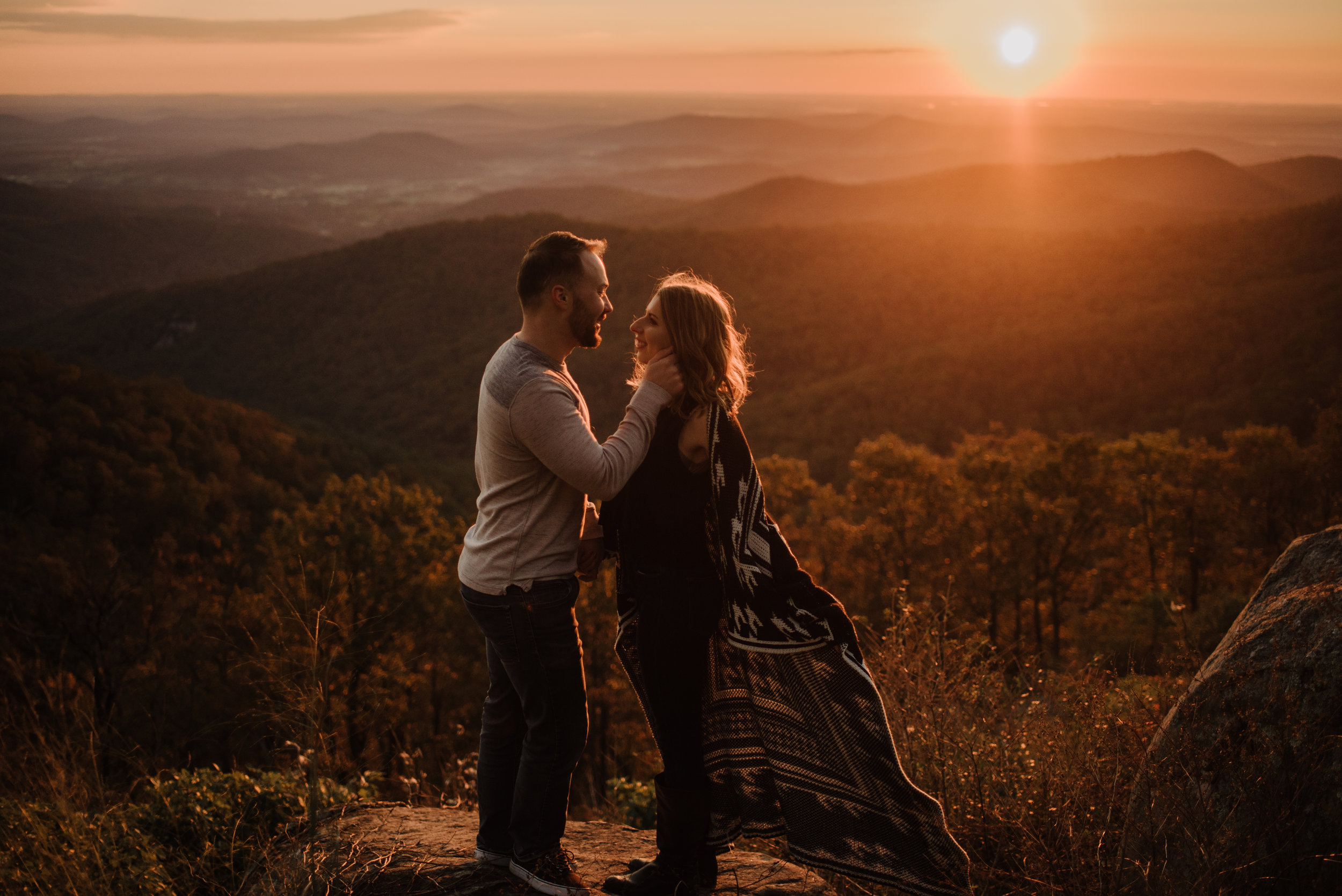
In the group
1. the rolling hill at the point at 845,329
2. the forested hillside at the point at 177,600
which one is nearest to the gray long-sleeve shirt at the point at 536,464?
the forested hillside at the point at 177,600

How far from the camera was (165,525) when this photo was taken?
A: 41.2 meters

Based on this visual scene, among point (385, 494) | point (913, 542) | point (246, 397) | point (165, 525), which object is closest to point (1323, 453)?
point (913, 542)

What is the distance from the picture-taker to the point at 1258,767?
3270mm

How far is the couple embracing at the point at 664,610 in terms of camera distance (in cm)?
300

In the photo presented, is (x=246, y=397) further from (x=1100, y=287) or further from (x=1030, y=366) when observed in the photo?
(x=1100, y=287)

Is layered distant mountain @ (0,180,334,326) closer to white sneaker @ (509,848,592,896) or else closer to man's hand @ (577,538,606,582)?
man's hand @ (577,538,606,582)

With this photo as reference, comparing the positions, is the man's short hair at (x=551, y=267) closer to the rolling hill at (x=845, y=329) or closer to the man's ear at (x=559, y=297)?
the man's ear at (x=559, y=297)

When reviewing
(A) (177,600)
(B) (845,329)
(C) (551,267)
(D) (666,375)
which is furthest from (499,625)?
(B) (845,329)

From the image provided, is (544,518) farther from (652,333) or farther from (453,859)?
(453,859)

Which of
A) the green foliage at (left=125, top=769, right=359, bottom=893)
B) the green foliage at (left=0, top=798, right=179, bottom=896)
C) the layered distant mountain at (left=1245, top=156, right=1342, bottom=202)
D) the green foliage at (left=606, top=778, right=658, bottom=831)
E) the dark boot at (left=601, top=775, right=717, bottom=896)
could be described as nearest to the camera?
the dark boot at (left=601, top=775, right=717, bottom=896)

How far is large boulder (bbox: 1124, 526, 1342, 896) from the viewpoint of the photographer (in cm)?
310

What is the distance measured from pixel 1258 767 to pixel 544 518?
3.01 meters

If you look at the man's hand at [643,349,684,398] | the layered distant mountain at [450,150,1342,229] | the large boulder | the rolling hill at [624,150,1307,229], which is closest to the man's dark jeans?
the man's hand at [643,349,684,398]

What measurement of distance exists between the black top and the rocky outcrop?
144 cm
